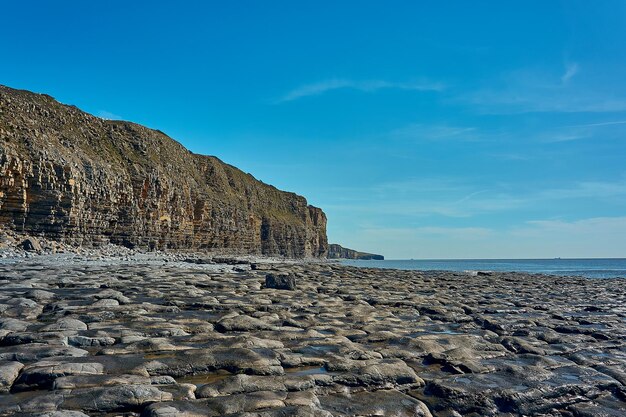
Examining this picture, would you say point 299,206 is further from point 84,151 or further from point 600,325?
point 600,325

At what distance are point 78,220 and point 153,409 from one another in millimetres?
45211

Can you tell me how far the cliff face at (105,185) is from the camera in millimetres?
40406

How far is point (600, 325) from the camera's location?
12672 millimetres

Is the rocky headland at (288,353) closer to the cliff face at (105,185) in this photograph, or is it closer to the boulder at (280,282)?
the boulder at (280,282)

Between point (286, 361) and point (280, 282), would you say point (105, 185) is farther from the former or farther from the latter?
point (286, 361)

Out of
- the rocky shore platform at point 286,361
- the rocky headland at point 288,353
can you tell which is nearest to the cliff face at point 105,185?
the rocky headland at point 288,353

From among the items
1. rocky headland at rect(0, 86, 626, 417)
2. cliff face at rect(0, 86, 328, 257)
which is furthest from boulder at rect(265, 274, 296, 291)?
cliff face at rect(0, 86, 328, 257)

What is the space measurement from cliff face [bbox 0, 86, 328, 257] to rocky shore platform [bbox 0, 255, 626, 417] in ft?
107

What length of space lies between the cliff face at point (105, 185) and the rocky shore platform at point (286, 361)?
1284 inches

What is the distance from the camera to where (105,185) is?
50.4 metres

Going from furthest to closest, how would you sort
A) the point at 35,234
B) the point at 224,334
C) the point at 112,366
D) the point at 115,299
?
the point at 35,234 < the point at 115,299 < the point at 224,334 < the point at 112,366

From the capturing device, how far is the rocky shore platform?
535 cm

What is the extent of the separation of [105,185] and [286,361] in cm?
4937


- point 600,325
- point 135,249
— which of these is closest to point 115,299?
point 600,325
